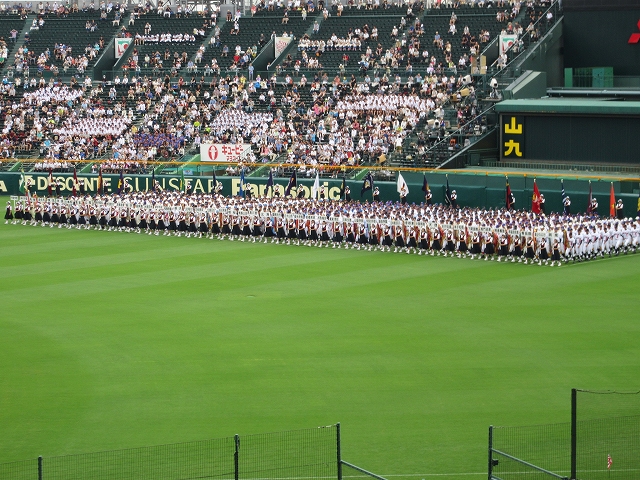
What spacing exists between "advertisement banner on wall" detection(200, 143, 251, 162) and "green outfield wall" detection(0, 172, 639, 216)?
265cm

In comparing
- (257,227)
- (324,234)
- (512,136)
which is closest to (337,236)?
(324,234)

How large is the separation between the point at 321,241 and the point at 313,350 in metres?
17.1

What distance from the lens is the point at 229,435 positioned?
55.1ft

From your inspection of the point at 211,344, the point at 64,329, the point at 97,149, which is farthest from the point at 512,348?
the point at 97,149

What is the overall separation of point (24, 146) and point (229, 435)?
4864 cm

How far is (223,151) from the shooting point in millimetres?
55312

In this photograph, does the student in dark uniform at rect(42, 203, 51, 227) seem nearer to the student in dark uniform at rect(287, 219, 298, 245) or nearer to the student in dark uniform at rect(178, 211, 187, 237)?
the student in dark uniform at rect(178, 211, 187, 237)

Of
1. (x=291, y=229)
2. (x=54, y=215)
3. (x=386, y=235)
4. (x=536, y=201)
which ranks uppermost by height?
(x=536, y=201)

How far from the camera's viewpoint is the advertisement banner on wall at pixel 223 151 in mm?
54594

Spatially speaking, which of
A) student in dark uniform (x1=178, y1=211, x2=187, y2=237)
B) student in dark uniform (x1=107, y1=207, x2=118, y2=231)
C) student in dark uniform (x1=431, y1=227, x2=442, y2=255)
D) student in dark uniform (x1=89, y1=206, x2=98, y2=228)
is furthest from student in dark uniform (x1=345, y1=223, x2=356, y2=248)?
student in dark uniform (x1=89, y1=206, x2=98, y2=228)

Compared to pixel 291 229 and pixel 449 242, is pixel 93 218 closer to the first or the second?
pixel 291 229

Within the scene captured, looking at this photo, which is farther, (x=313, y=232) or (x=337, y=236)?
(x=313, y=232)

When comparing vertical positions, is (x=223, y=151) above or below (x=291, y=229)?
above

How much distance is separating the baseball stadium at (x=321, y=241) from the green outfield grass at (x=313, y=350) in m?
0.09
